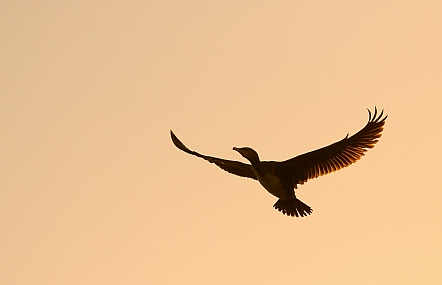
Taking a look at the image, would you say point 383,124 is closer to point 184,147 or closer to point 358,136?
point 358,136

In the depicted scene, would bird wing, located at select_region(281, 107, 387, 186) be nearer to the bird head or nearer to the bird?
the bird

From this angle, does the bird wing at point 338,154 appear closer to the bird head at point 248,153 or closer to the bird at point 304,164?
the bird at point 304,164

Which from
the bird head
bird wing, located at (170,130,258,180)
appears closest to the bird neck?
the bird head

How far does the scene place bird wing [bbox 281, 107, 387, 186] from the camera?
12578 millimetres

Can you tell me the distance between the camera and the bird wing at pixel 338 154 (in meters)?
12.6

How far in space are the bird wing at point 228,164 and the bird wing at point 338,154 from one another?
0.80 metres

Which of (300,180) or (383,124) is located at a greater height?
(383,124)

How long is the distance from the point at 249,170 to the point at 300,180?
0.91m

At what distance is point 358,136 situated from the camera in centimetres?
1271

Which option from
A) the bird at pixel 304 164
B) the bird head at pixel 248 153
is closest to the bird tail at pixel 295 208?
the bird at pixel 304 164

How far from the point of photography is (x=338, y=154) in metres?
12.8

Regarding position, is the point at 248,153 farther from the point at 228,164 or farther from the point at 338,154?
the point at 338,154

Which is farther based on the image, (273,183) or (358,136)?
(358,136)

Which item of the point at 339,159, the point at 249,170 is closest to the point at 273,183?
the point at 249,170
